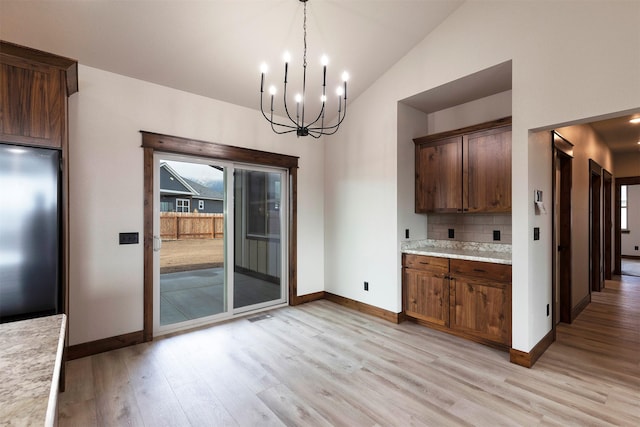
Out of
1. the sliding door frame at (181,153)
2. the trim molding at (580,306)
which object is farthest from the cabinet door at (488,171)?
the sliding door frame at (181,153)

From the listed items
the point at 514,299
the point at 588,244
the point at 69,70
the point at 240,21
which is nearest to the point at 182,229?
the point at 69,70

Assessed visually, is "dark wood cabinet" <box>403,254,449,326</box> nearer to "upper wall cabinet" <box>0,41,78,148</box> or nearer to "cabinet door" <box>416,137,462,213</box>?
"cabinet door" <box>416,137,462,213</box>

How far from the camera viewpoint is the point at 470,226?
3.90m

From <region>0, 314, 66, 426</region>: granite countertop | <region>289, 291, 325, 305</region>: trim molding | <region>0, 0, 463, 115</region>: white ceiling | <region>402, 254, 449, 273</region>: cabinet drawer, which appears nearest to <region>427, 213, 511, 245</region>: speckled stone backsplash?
<region>402, 254, 449, 273</region>: cabinet drawer

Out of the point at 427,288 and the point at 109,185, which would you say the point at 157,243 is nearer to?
the point at 109,185

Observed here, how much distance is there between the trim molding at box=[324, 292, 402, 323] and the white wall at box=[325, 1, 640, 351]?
9 centimetres

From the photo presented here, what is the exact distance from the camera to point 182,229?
145 inches

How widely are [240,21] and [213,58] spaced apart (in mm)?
534

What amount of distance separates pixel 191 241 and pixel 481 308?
341 cm

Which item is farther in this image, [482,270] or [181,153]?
[181,153]

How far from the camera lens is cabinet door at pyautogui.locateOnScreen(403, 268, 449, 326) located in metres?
3.49

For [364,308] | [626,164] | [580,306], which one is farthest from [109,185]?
[626,164]

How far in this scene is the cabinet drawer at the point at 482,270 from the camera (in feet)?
9.80

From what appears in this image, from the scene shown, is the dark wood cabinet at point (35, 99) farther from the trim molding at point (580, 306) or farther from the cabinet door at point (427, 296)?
the trim molding at point (580, 306)
